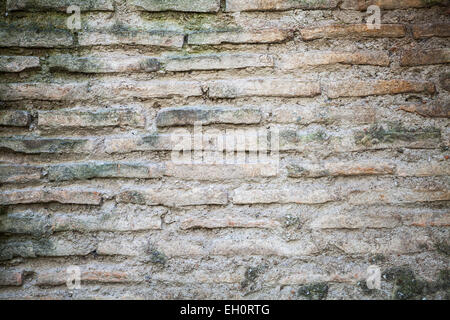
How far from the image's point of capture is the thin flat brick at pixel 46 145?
1.19 meters

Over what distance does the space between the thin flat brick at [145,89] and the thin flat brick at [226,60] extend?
0.08 meters

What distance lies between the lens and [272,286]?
118 centimetres

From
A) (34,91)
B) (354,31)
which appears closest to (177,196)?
(34,91)

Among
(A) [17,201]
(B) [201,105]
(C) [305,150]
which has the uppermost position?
(B) [201,105]

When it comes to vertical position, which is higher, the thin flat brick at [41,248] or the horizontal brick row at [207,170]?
the horizontal brick row at [207,170]

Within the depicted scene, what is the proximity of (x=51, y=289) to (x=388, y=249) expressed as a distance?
144cm

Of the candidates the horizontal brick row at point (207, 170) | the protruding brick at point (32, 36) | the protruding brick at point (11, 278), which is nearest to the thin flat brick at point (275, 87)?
the horizontal brick row at point (207, 170)

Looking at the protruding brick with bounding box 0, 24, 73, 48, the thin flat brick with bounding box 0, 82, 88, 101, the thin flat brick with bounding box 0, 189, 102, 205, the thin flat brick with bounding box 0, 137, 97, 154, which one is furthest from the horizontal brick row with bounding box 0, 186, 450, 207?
the protruding brick with bounding box 0, 24, 73, 48

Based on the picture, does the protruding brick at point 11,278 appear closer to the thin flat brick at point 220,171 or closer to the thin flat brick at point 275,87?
the thin flat brick at point 220,171

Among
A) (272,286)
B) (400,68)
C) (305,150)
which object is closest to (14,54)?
(305,150)

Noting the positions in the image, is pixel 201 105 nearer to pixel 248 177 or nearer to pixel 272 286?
pixel 248 177

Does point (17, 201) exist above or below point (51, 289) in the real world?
above

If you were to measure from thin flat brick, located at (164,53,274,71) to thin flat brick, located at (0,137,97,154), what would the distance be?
510mm
